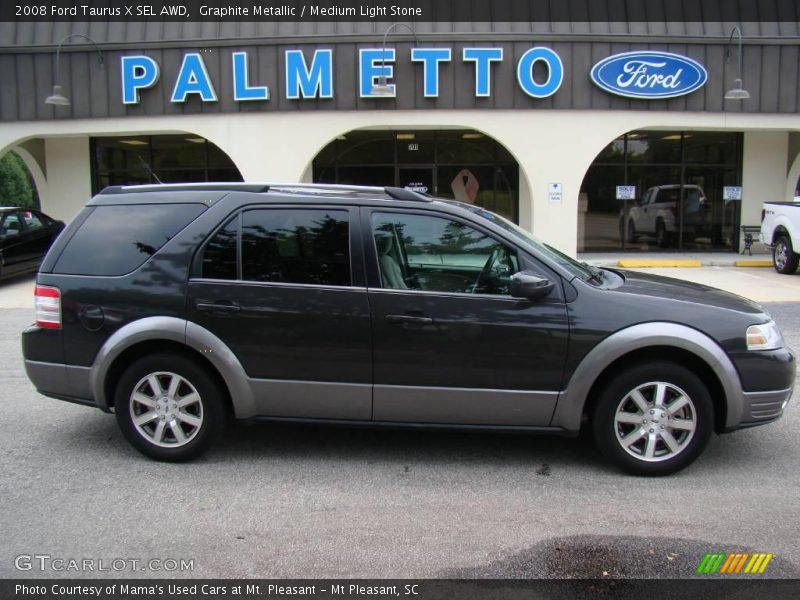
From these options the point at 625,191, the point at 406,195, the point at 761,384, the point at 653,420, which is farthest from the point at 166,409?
the point at 625,191


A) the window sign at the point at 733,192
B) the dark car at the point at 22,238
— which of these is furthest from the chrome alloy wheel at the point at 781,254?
the dark car at the point at 22,238

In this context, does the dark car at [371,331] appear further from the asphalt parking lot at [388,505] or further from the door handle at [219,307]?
the asphalt parking lot at [388,505]

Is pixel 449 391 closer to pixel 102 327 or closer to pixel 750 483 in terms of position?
pixel 750 483

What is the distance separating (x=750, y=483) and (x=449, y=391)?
192 centimetres

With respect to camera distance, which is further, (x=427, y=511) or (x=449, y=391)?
(x=449, y=391)

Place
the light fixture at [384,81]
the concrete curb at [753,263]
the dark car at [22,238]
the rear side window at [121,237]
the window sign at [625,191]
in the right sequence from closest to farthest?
the rear side window at [121,237], the dark car at [22,238], the light fixture at [384,81], the concrete curb at [753,263], the window sign at [625,191]

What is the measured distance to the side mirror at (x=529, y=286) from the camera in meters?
4.06

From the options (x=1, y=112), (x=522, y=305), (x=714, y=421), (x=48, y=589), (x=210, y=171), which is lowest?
(x=48, y=589)

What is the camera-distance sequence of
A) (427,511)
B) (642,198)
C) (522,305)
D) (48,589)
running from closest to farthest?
1. (48,589)
2. (427,511)
3. (522,305)
4. (642,198)

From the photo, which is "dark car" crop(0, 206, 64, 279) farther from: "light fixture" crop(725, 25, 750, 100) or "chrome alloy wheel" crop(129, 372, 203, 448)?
"light fixture" crop(725, 25, 750, 100)

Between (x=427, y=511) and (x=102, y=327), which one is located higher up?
(x=102, y=327)

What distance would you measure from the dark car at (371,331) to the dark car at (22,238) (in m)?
10.3

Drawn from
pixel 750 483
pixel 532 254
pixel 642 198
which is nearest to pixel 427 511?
pixel 532 254
